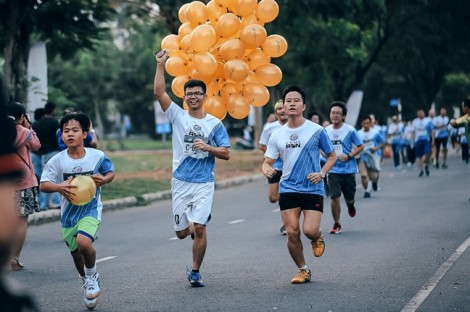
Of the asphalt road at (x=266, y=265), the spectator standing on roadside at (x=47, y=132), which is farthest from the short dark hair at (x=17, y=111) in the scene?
the spectator standing on roadside at (x=47, y=132)

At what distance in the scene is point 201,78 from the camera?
9664mm

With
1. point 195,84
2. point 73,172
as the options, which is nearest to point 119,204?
point 195,84

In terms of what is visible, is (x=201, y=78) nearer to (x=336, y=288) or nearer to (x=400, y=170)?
(x=336, y=288)

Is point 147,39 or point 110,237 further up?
point 147,39

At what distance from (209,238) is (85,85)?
167 ft

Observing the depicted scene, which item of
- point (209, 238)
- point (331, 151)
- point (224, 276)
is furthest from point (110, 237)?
point (331, 151)

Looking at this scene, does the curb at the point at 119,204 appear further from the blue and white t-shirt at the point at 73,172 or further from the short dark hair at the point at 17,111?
the blue and white t-shirt at the point at 73,172

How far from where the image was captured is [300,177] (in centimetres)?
906

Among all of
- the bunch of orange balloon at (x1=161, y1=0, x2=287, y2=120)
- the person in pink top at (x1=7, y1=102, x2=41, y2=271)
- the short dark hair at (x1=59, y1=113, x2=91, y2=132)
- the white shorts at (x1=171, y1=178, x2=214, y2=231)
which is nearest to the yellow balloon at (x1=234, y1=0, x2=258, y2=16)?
the bunch of orange balloon at (x1=161, y1=0, x2=287, y2=120)

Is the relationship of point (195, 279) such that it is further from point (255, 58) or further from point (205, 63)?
point (255, 58)

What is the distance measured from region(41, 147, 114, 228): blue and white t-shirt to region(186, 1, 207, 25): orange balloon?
232 centimetres

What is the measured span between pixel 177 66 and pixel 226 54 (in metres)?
0.53

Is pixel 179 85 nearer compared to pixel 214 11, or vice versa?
pixel 179 85

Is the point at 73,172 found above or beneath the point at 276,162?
above
